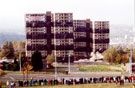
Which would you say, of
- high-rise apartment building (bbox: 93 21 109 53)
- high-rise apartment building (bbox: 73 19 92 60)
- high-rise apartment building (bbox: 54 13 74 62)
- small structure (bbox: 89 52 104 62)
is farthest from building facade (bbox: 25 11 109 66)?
high-rise apartment building (bbox: 93 21 109 53)

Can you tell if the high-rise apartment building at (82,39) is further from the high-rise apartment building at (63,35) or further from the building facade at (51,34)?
the high-rise apartment building at (63,35)

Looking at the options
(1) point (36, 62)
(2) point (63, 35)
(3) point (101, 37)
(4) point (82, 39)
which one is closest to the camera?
(1) point (36, 62)

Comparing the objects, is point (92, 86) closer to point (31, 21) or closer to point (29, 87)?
point (29, 87)

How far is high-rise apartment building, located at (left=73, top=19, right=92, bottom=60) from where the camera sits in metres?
75.6

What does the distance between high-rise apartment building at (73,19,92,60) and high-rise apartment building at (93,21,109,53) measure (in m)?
2.70

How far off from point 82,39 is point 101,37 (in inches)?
204

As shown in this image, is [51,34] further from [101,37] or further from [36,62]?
[36,62]

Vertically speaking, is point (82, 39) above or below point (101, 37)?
below

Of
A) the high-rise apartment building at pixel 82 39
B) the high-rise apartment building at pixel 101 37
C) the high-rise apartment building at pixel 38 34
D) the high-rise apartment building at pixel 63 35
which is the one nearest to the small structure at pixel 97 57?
the high-rise apartment building at pixel 101 37

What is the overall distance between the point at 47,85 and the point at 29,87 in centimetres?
246

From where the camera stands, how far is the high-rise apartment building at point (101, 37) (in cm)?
7485

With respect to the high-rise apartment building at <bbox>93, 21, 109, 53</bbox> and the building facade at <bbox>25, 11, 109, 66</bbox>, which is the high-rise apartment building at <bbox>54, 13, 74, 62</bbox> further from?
the high-rise apartment building at <bbox>93, 21, 109, 53</bbox>

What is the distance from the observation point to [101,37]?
245 ft

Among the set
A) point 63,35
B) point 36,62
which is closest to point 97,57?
point 63,35
